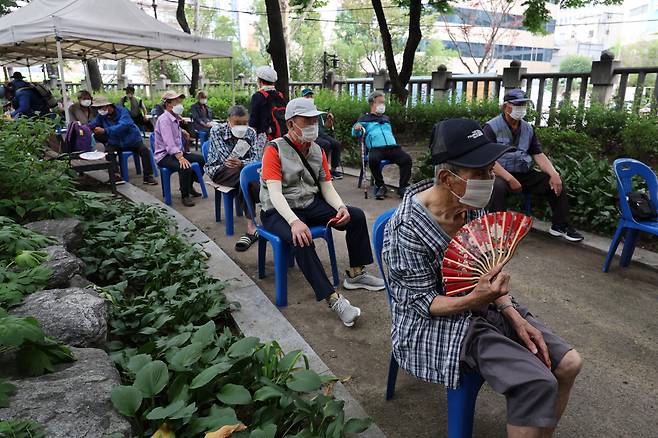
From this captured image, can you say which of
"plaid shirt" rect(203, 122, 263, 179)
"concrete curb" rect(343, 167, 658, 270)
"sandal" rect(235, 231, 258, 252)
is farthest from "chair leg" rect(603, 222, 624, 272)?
"plaid shirt" rect(203, 122, 263, 179)

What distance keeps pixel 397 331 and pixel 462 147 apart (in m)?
0.86

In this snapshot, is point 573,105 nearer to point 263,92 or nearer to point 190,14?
point 263,92

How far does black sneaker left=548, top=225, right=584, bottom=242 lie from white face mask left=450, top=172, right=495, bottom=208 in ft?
11.6

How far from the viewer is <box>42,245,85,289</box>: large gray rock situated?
9.88 feet

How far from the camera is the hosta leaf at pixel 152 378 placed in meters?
2.09

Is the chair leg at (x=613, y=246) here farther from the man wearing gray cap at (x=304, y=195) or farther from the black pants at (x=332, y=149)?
the black pants at (x=332, y=149)

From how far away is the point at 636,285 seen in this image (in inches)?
161

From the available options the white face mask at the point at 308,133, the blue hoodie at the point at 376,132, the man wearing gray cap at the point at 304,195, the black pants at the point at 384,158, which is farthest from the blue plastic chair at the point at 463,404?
the blue hoodie at the point at 376,132

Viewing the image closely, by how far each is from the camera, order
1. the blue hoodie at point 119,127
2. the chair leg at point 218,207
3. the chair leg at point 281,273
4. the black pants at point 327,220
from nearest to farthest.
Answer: the chair leg at point 281,273 < the black pants at point 327,220 < the chair leg at point 218,207 < the blue hoodie at point 119,127

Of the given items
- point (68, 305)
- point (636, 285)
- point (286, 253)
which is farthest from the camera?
point (636, 285)

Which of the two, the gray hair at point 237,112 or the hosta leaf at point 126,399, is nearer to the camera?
the hosta leaf at point 126,399

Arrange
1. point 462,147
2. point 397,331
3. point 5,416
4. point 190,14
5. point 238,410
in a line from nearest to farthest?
point 5,416 < point 462,147 < point 397,331 < point 238,410 < point 190,14

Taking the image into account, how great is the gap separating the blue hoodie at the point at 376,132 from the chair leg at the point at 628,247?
355cm

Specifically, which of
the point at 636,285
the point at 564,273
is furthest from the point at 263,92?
the point at 636,285
